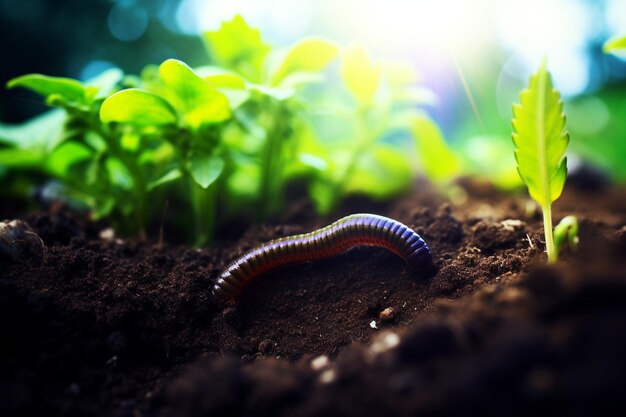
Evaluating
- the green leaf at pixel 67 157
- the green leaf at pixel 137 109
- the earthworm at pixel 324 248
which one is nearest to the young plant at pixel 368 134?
the earthworm at pixel 324 248

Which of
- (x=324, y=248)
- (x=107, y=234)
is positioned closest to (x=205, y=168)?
(x=324, y=248)

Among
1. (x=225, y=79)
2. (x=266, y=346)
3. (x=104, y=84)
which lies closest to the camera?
(x=266, y=346)

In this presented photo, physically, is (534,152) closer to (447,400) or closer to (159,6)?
(447,400)

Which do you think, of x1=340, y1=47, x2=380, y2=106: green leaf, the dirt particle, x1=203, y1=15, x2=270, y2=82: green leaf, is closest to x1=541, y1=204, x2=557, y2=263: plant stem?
the dirt particle

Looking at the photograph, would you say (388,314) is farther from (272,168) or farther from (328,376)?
(272,168)

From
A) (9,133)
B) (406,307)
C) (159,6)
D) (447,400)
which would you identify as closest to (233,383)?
(447,400)

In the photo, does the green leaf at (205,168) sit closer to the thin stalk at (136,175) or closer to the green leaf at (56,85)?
the thin stalk at (136,175)
